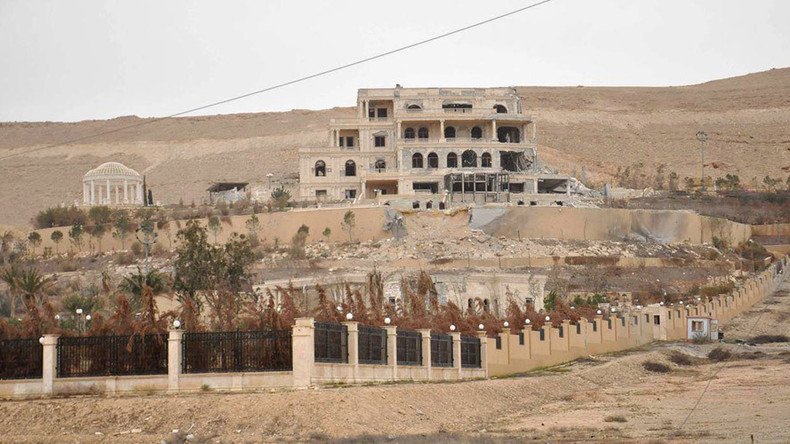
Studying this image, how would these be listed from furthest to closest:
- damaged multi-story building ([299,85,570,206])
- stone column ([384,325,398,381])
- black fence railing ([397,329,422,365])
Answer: damaged multi-story building ([299,85,570,206])
black fence railing ([397,329,422,365])
stone column ([384,325,398,381])

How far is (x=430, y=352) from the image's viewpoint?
48844 millimetres

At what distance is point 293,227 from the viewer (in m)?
95.2

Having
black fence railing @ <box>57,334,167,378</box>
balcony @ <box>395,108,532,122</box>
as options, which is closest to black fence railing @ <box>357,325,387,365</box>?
black fence railing @ <box>57,334,167,378</box>

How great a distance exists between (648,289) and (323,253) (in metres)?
19.5

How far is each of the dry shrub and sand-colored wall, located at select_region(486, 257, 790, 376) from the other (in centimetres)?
348

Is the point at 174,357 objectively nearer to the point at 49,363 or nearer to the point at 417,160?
the point at 49,363

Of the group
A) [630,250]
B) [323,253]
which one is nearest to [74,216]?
[323,253]

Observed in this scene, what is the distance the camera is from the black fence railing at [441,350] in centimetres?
4938

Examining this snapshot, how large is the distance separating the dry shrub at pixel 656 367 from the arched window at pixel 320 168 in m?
48.4

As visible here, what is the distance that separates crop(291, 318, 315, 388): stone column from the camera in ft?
130

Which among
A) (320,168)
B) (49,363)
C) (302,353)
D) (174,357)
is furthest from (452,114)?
(302,353)

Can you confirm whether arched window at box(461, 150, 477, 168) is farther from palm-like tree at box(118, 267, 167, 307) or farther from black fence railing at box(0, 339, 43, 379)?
black fence railing at box(0, 339, 43, 379)

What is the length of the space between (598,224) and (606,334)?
94.5 feet

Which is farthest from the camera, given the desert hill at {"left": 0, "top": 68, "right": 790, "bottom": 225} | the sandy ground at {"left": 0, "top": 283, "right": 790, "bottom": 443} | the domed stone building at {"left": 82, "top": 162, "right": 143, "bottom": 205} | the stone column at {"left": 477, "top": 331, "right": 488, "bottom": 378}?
the desert hill at {"left": 0, "top": 68, "right": 790, "bottom": 225}
